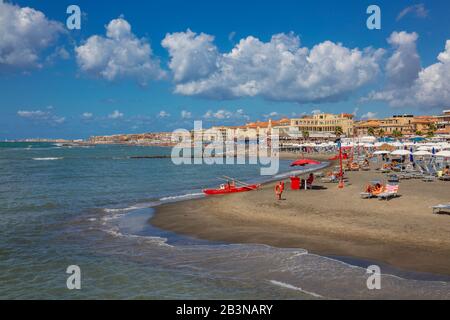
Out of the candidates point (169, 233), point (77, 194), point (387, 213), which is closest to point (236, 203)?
point (169, 233)

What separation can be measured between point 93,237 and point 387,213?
11.3 m

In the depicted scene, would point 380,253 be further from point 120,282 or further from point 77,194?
point 77,194

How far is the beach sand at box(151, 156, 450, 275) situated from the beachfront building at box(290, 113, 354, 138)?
11353 centimetres

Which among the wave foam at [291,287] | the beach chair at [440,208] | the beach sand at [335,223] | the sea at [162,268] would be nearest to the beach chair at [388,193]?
the beach sand at [335,223]

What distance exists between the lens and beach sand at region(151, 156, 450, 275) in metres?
11.4

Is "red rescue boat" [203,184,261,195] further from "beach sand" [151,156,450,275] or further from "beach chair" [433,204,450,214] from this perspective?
"beach chair" [433,204,450,214]

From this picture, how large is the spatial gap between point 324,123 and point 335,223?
430 ft

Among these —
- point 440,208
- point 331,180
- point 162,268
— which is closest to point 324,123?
point 331,180

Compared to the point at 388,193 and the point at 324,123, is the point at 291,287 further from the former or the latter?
the point at 324,123

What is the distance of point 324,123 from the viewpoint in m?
141

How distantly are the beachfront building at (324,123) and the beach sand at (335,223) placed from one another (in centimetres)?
11353

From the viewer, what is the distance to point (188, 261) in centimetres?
1164

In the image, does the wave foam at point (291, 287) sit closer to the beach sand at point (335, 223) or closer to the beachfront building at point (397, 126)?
the beach sand at point (335, 223)

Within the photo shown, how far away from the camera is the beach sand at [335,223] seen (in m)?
11.4
